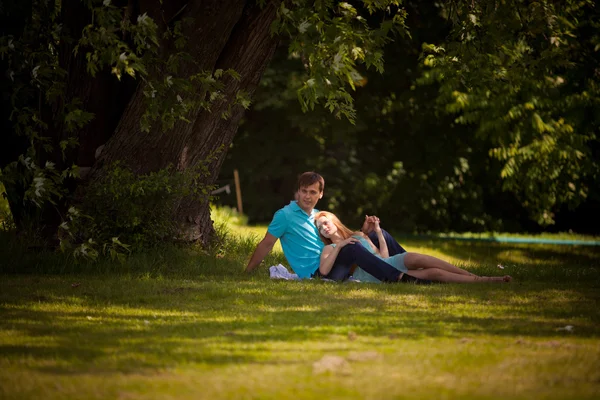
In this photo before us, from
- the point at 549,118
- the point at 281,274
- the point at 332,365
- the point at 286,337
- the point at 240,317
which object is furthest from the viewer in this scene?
the point at 549,118

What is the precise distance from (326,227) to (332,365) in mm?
4257

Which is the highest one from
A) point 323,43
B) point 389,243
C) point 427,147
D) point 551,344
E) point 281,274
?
point 323,43

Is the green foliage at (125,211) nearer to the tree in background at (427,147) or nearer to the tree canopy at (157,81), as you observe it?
the tree canopy at (157,81)

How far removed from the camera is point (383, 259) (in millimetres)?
8953

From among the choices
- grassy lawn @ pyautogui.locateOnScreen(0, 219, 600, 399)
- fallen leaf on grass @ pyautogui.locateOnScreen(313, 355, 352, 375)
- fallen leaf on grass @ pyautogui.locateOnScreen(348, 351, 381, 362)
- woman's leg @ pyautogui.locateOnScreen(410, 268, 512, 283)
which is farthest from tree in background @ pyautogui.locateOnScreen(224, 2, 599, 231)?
fallen leaf on grass @ pyautogui.locateOnScreen(313, 355, 352, 375)

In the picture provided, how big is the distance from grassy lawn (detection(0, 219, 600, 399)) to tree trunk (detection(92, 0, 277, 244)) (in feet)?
5.17

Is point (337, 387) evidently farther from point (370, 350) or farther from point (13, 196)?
point (13, 196)

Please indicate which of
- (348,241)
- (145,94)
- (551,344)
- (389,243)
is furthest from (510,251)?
(551,344)

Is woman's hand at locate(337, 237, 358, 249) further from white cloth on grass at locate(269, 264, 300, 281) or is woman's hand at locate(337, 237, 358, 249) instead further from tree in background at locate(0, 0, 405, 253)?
tree in background at locate(0, 0, 405, 253)

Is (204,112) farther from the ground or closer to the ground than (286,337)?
farther from the ground

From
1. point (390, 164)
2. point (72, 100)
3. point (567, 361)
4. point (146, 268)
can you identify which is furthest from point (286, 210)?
point (390, 164)

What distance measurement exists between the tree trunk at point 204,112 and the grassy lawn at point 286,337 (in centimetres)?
158

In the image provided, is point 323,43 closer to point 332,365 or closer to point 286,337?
point 286,337

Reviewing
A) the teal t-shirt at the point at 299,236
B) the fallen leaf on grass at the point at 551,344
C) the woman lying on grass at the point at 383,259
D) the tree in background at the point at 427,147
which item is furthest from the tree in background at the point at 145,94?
the tree in background at the point at 427,147
